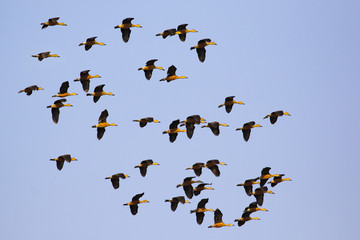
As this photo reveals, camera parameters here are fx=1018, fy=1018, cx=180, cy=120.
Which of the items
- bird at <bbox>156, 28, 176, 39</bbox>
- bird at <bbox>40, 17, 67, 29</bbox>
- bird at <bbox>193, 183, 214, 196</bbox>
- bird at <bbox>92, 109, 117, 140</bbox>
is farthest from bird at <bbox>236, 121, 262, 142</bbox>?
bird at <bbox>40, 17, 67, 29</bbox>

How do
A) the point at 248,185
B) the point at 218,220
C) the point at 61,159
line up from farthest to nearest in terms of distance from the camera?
the point at 248,185 → the point at 218,220 → the point at 61,159

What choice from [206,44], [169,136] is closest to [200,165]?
[169,136]

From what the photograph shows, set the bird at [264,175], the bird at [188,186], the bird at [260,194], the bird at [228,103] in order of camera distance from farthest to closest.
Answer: the bird at [228,103] < the bird at [264,175] < the bird at [260,194] < the bird at [188,186]

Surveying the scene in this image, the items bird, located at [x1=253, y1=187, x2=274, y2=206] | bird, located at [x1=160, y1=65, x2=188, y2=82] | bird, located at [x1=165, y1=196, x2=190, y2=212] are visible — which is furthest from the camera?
bird, located at [x1=160, y1=65, x2=188, y2=82]

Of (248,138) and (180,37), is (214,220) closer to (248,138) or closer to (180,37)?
(248,138)

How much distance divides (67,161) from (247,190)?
1088 centimetres

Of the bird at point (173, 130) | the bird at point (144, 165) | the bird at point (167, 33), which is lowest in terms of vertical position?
the bird at point (144, 165)

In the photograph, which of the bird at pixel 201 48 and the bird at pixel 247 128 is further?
the bird at pixel 247 128

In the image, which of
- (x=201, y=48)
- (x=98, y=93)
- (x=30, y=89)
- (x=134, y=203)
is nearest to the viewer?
(x=30, y=89)

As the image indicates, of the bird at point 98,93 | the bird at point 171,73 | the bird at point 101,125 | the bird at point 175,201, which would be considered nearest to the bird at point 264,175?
the bird at point 175,201

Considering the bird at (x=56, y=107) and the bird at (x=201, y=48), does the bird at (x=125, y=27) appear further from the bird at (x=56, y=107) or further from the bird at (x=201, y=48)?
the bird at (x=56, y=107)

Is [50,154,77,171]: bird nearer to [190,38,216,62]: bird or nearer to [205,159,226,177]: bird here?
[205,159,226,177]: bird

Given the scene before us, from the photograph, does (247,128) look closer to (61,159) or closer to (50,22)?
(61,159)

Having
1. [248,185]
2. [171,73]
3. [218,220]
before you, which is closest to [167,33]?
[171,73]
